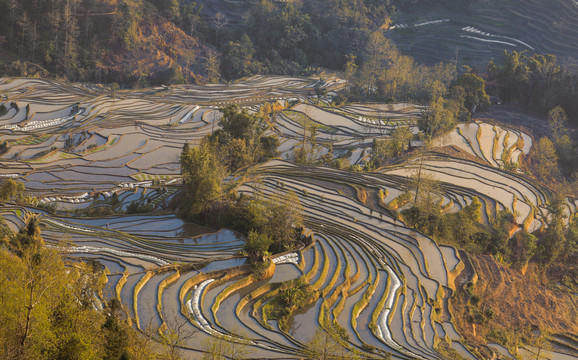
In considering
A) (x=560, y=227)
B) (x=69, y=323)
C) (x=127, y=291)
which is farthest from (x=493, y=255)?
(x=69, y=323)

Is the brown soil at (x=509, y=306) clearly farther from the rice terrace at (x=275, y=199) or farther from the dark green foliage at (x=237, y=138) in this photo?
the dark green foliage at (x=237, y=138)

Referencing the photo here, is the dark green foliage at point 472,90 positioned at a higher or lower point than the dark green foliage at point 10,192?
higher

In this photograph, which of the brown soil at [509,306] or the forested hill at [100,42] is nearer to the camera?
the brown soil at [509,306]

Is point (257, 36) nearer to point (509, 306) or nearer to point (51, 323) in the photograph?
point (509, 306)

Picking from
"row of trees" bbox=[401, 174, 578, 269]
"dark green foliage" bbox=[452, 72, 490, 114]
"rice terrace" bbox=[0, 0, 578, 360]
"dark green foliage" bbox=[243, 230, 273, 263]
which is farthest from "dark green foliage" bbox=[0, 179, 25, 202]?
"dark green foliage" bbox=[452, 72, 490, 114]

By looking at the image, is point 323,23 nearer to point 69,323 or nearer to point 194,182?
point 194,182

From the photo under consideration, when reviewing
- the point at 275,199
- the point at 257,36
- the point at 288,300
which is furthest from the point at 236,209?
the point at 257,36

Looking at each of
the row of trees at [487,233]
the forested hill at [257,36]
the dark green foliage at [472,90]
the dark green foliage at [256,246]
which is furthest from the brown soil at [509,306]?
the forested hill at [257,36]
